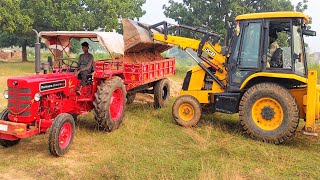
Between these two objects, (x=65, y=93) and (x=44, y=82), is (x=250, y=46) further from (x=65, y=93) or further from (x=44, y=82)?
(x=44, y=82)

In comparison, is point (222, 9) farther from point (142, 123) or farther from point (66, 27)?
point (142, 123)

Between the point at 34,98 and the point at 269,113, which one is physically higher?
the point at 34,98

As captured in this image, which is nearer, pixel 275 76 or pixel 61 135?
pixel 61 135

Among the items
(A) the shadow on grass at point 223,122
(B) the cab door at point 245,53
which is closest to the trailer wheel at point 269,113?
(B) the cab door at point 245,53

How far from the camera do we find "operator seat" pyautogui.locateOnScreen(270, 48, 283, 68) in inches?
249

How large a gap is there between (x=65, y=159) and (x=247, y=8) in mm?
18858

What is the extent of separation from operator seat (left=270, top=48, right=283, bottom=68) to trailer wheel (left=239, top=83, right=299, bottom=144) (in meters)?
0.45

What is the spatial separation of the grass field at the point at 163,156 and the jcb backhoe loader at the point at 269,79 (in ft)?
1.64

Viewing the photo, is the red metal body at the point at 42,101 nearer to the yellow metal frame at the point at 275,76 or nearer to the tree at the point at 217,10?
the yellow metal frame at the point at 275,76

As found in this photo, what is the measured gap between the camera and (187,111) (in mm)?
7410

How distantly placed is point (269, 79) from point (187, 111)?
2087mm

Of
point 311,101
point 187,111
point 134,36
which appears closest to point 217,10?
point 134,36

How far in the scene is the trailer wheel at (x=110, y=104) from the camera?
248 inches

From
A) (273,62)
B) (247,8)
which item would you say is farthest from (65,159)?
(247,8)
